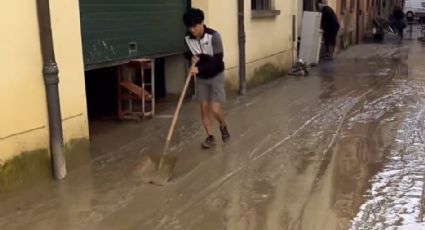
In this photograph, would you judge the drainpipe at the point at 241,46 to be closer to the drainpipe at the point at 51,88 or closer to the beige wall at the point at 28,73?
the beige wall at the point at 28,73

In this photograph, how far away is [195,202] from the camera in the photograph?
5.14 meters

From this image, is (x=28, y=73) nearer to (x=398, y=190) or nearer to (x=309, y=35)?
(x=398, y=190)

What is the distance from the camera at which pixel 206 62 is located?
6.68 meters

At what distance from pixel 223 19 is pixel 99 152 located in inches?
166

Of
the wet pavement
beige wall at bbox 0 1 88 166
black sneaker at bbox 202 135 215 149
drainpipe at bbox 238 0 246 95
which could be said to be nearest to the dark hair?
beige wall at bbox 0 1 88 166

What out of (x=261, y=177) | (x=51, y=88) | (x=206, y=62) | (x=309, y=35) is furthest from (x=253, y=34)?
(x=51, y=88)

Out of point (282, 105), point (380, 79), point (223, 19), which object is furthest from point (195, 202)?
point (380, 79)

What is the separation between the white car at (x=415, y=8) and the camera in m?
36.9

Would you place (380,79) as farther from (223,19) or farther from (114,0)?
(114,0)

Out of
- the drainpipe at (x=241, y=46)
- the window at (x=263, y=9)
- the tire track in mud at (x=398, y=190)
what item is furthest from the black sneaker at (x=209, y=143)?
the window at (x=263, y=9)

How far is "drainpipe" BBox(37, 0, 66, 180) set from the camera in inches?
217

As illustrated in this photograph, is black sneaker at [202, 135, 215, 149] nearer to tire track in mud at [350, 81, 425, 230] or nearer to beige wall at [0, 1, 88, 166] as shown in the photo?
beige wall at [0, 1, 88, 166]

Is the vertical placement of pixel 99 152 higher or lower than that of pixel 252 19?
lower

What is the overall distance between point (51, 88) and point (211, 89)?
1.96m
